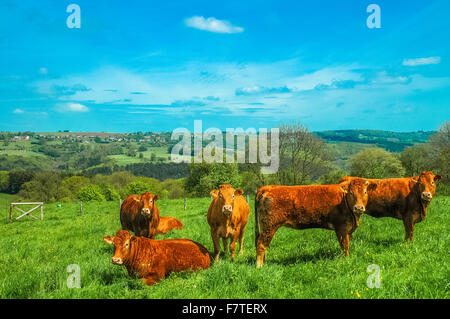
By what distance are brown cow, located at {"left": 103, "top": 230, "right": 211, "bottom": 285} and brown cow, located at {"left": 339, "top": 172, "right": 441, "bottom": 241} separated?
4.56 m

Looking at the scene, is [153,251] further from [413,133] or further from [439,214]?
[413,133]

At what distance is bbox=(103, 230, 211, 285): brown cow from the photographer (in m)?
6.64

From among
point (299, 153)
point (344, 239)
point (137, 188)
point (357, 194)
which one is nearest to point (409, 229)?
point (344, 239)

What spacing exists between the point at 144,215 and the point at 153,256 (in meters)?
3.17

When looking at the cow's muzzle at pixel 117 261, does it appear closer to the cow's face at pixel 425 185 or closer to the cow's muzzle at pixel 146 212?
the cow's muzzle at pixel 146 212

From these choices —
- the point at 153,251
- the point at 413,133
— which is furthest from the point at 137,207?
the point at 413,133

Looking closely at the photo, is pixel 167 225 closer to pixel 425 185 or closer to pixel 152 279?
pixel 152 279

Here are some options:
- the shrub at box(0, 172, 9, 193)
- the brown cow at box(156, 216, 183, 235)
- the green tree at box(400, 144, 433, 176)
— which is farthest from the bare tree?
the shrub at box(0, 172, 9, 193)

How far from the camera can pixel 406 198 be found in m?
9.18

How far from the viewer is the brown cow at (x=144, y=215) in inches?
387

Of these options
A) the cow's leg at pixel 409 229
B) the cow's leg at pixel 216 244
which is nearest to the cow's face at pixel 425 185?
the cow's leg at pixel 409 229
